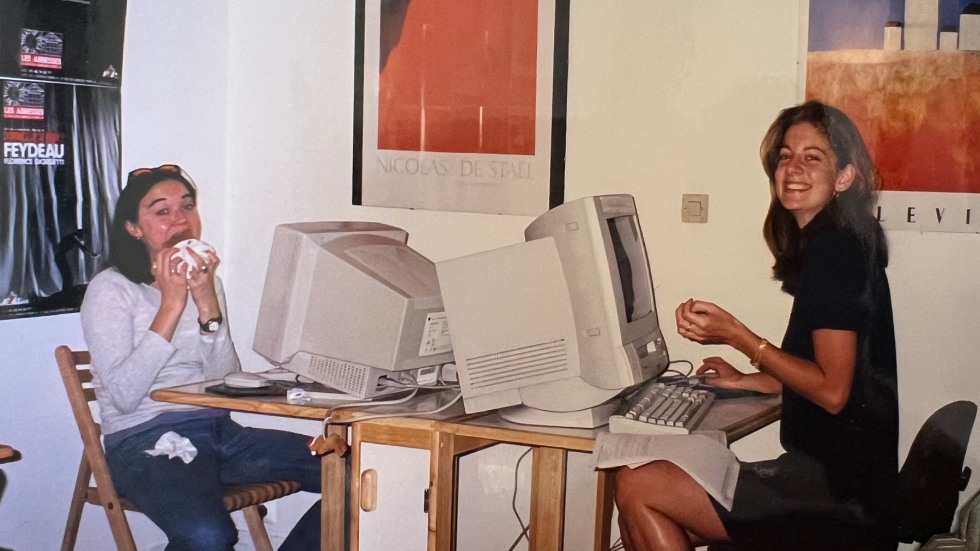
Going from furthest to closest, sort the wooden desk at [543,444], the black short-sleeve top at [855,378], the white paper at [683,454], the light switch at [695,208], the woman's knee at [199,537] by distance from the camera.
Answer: the light switch at [695,208], the woman's knee at [199,537], the black short-sleeve top at [855,378], the wooden desk at [543,444], the white paper at [683,454]

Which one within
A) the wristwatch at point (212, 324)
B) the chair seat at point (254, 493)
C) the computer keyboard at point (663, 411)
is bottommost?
the chair seat at point (254, 493)

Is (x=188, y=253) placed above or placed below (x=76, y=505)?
above

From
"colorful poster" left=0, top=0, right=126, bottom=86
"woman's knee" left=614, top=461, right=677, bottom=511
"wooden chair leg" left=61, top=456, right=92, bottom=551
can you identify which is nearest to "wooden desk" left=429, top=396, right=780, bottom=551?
"woman's knee" left=614, top=461, right=677, bottom=511

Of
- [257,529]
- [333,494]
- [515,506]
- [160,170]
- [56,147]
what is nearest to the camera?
[56,147]

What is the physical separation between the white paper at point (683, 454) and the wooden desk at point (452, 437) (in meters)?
0.06

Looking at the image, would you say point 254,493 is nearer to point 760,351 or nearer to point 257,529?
point 257,529

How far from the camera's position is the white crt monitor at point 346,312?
2348 millimetres

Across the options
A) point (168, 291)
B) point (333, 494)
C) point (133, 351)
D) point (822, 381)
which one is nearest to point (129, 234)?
point (168, 291)

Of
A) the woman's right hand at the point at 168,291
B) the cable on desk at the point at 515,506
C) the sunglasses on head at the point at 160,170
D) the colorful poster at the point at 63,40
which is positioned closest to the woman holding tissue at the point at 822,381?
the cable on desk at the point at 515,506

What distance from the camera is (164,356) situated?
239cm

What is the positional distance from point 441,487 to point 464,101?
41.6 inches

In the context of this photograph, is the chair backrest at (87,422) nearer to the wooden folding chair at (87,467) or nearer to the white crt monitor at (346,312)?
the wooden folding chair at (87,467)

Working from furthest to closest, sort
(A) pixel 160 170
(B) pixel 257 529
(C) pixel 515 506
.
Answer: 1. (C) pixel 515 506
2. (B) pixel 257 529
3. (A) pixel 160 170

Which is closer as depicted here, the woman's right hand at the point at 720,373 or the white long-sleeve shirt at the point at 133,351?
the white long-sleeve shirt at the point at 133,351
